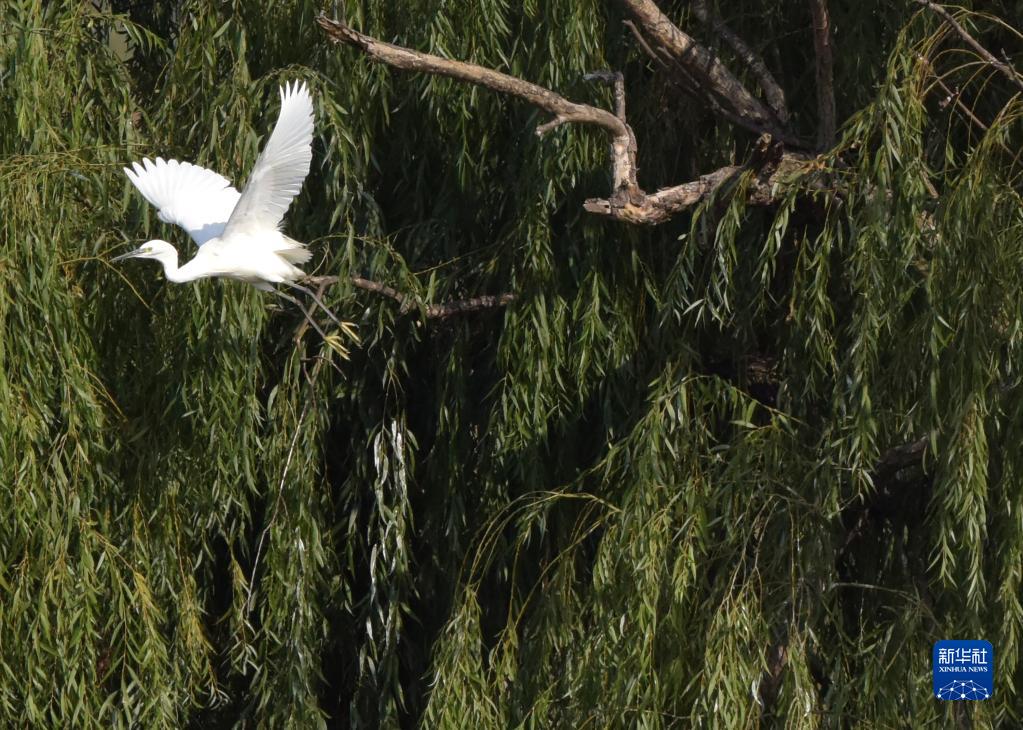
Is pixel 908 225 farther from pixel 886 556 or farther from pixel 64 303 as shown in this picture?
pixel 64 303

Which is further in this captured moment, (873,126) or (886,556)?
(886,556)

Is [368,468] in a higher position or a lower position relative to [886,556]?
higher

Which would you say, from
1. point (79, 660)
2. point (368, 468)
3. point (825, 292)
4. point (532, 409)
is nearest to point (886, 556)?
point (825, 292)

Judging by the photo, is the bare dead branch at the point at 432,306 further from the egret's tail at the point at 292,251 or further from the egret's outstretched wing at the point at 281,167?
the egret's outstretched wing at the point at 281,167

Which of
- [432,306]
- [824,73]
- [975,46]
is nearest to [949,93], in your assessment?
[975,46]

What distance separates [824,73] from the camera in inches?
143

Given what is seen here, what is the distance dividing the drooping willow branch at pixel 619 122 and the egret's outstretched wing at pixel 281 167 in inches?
7.7

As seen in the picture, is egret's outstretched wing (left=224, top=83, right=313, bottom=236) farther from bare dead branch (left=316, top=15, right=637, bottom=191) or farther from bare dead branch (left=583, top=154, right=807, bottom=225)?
bare dead branch (left=583, top=154, right=807, bottom=225)

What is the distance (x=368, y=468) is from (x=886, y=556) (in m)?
1.39

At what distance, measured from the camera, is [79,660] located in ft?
11.5

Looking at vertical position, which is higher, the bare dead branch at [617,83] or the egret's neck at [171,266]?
the bare dead branch at [617,83]

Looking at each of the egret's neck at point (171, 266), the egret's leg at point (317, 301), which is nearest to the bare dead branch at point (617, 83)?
the egret's leg at point (317, 301)

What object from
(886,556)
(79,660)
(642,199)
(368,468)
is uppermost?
(642,199)

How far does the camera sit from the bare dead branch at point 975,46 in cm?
322
